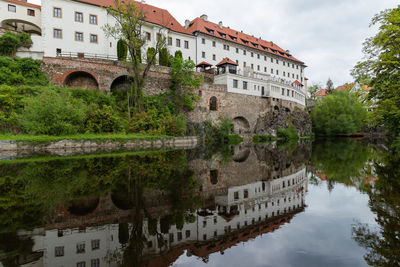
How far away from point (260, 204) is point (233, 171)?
16.1ft

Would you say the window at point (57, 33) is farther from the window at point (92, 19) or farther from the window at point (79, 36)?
the window at point (92, 19)

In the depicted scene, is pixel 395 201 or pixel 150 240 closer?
pixel 150 240

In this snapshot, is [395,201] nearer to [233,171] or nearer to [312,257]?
[312,257]

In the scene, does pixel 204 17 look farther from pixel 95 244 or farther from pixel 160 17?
pixel 95 244

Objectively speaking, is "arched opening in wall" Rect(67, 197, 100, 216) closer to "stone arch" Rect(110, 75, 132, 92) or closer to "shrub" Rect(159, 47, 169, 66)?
"stone arch" Rect(110, 75, 132, 92)

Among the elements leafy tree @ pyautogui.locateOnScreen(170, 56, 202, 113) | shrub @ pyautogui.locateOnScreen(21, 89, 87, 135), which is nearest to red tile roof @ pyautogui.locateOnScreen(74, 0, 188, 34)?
leafy tree @ pyautogui.locateOnScreen(170, 56, 202, 113)

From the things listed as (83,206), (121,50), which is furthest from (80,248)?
(121,50)

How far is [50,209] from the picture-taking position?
18.8ft

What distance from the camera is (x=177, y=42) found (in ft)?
138

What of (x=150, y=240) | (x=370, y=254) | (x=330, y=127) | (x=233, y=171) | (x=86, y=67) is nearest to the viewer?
(x=370, y=254)

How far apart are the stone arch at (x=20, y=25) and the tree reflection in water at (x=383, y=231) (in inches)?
1709

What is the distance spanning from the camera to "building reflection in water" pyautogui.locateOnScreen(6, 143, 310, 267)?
377 centimetres

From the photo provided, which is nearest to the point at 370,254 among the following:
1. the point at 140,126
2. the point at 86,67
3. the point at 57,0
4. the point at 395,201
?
the point at 395,201

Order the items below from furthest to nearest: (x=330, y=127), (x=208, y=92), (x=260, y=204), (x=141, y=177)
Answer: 1. (x=330, y=127)
2. (x=208, y=92)
3. (x=141, y=177)
4. (x=260, y=204)
